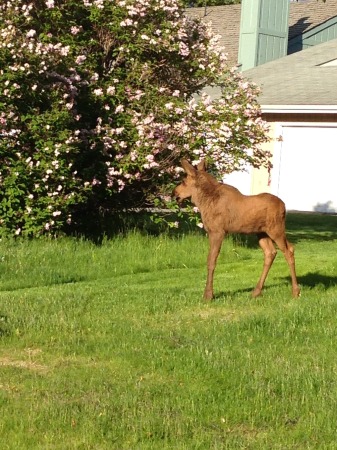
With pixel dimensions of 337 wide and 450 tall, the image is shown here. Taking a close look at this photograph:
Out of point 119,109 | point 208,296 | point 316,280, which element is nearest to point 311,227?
point 119,109

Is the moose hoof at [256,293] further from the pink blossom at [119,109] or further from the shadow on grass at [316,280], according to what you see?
the pink blossom at [119,109]

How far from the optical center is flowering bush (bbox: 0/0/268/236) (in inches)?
587

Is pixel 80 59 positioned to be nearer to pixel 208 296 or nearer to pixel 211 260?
pixel 211 260

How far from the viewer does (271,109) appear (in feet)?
82.9

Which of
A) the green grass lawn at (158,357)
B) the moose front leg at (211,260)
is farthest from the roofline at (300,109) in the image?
the moose front leg at (211,260)

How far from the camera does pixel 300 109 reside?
24828 mm

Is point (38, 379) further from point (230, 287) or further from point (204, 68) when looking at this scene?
point (204, 68)

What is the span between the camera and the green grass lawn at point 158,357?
20.7ft

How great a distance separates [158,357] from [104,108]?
8.52 metres

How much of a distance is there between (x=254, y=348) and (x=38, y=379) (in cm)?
208

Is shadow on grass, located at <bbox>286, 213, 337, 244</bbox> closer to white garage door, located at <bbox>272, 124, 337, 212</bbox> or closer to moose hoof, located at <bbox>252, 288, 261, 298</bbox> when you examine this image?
white garage door, located at <bbox>272, 124, 337, 212</bbox>

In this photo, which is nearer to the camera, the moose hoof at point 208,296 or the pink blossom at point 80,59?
the moose hoof at point 208,296

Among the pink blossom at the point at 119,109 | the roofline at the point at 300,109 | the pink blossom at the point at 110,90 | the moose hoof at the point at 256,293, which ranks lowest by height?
the moose hoof at the point at 256,293

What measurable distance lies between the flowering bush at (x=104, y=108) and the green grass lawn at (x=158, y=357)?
1.20m
